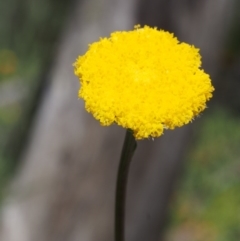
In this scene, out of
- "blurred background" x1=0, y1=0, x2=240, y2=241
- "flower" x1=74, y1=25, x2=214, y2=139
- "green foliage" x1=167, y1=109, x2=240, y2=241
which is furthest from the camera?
"green foliage" x1=167, y1=109, x2=240, y2=241

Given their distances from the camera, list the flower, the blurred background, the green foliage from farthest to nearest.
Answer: the green foliage < the blurred background < the flower

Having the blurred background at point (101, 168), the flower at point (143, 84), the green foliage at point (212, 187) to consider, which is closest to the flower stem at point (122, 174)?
the flower at point (143, 84)

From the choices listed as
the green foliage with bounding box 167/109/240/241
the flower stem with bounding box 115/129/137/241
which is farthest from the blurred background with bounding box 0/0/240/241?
the flower stem with bounding box 115/129/137/241

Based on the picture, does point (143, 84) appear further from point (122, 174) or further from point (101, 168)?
point (101, 168)

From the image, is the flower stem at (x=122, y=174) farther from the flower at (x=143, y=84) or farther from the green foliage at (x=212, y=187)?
the green foliage at (x=212, y=187)

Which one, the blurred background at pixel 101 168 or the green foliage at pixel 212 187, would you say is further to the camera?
the green foliage at pixel 212 187

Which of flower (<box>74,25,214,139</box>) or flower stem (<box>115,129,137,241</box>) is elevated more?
flower (<box>74,25,214,139</box>)

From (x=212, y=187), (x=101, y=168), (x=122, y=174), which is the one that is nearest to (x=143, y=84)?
(x=122, y=174)

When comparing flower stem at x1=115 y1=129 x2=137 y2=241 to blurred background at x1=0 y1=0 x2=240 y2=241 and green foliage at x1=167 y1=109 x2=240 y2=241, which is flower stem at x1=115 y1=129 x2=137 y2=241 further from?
green foliage at x1=167 y1=109 x2=240 y2=241
